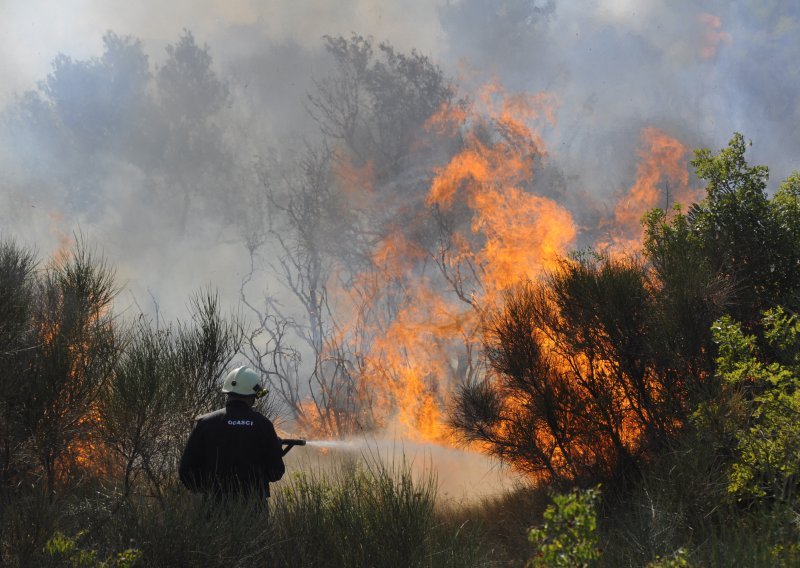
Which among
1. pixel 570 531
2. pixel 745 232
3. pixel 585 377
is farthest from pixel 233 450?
pixel 745 232

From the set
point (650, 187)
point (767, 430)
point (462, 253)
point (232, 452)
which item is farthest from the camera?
point (650, 187)

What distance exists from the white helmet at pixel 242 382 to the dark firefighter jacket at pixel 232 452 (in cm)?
9

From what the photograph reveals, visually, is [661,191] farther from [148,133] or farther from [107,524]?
Answer: [148,133]

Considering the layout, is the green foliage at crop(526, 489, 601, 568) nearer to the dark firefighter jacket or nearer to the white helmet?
the dark firefighter jacket

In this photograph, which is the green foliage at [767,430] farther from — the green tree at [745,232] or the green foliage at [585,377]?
the green tree at [745,232]

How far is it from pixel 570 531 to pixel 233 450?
2.91m

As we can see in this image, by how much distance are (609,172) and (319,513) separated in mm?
24507

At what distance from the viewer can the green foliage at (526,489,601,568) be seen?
362cm

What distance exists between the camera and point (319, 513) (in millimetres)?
5992

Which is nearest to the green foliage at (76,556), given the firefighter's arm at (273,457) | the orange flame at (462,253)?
the firefighter's arm at (273,457)

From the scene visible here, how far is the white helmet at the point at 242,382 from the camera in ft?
19.2

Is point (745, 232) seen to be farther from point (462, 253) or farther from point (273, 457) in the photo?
point (462, 253)

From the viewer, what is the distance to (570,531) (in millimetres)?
3723

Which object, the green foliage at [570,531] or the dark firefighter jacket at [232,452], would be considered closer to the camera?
the green foliage at [570,531]
